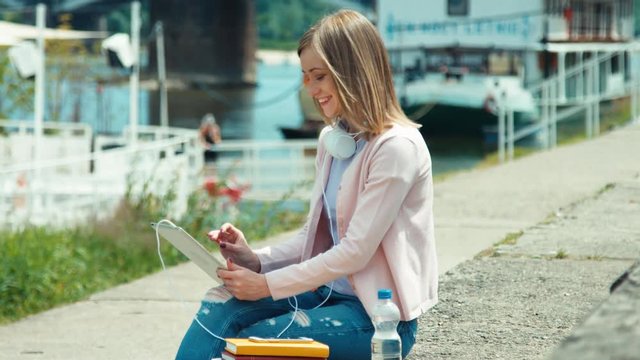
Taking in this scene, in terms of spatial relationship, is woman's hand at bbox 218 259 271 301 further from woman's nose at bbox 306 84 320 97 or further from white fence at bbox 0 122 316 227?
white fence at bbox 0 122 316 227

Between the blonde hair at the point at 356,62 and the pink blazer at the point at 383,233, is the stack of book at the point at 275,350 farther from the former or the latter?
the blonde hair at the point at 356,62

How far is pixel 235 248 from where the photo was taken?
306cm

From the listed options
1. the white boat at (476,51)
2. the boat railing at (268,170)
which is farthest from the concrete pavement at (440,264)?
the white boat at (476,51)

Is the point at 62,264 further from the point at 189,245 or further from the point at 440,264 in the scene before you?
the point at 189,245

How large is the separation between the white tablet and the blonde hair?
0.43 metres

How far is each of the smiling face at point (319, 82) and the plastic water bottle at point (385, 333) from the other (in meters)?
0.45

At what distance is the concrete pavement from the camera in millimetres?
4746

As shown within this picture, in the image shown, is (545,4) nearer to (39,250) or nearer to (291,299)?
(39,250)

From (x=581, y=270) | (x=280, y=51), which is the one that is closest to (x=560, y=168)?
(x=581, y=270)

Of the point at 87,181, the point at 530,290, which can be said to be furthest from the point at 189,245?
the point at 87,181

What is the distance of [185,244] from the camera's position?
2.86 m

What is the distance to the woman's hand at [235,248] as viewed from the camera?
306cm

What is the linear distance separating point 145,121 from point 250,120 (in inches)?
171

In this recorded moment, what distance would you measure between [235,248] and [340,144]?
1.21 feet
